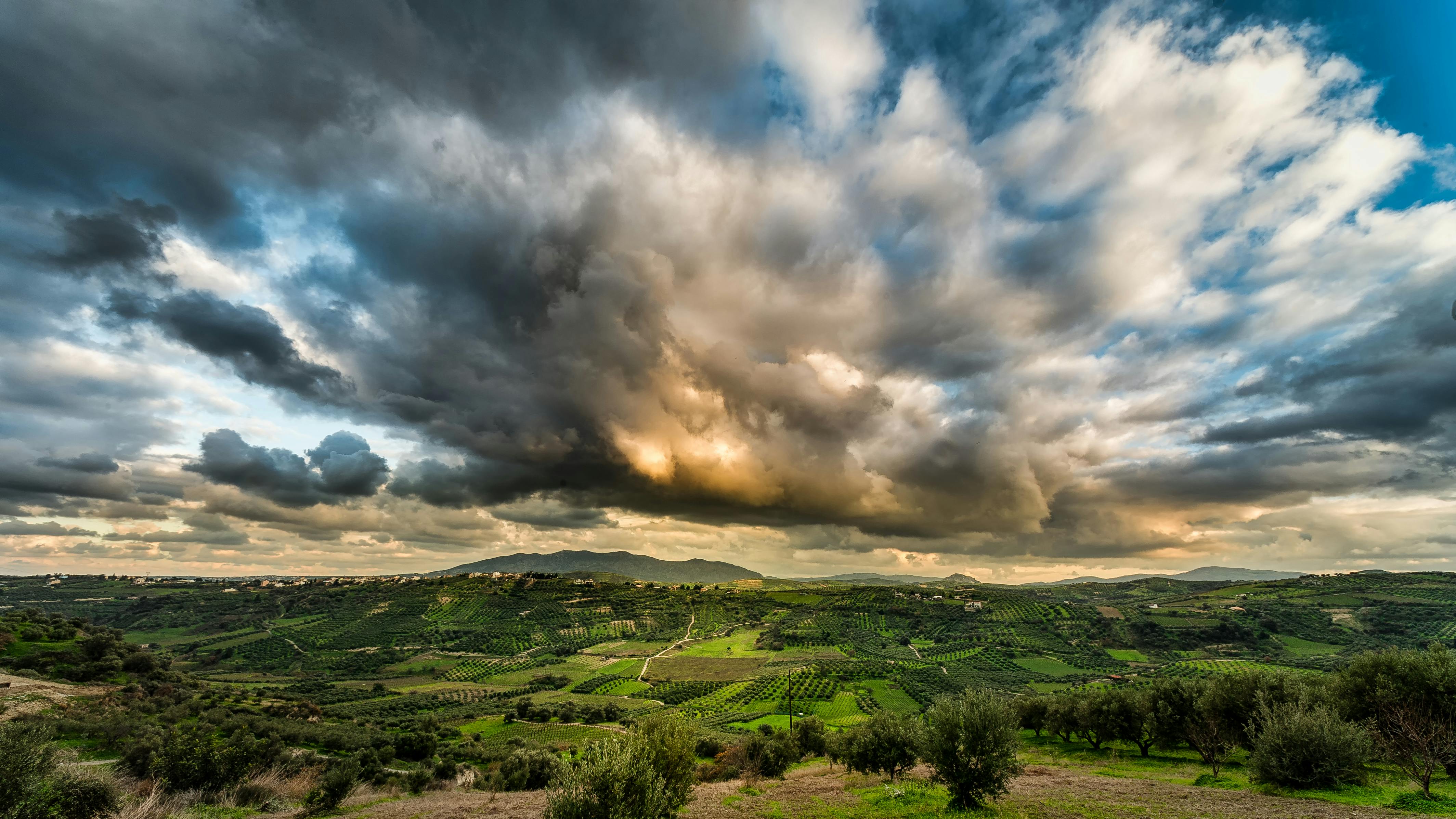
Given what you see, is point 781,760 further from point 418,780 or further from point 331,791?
point 331,791

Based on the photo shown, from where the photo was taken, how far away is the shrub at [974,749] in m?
40.0

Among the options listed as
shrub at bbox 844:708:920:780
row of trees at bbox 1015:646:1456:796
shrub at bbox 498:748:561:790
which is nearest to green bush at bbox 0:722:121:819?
shrub at bbox 498:748:561:790

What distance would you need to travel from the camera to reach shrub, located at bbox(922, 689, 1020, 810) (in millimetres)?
40000

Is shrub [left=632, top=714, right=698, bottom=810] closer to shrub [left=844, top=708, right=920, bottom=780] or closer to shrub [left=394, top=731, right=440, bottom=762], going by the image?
shrub [left=844, top=708, right=920, bottom=780]

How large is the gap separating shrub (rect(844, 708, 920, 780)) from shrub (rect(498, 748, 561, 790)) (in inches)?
1489

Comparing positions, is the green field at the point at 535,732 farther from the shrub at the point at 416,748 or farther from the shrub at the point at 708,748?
the shrub at the point at 708,748

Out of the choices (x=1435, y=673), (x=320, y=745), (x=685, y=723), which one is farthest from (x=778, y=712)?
(x=1435, y=673)

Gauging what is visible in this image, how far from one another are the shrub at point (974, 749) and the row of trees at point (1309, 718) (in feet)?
71.0

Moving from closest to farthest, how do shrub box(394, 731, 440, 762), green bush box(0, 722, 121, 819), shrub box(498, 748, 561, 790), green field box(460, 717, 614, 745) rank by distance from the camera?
green bush box(0, 722, 121, 819) → shrub box(498, 748, 561, 790) → shrub box(394, 731, 440, 762) → green field box(460, 717, 614, 745)

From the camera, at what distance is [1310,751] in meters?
39.8

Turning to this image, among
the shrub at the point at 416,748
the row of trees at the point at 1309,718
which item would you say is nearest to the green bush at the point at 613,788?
the row of trees at the point at 1309,718

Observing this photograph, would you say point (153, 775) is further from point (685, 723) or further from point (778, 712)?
point (778, 712)

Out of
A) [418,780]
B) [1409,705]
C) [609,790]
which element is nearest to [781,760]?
[418,780]

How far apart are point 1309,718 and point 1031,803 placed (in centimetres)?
2279
